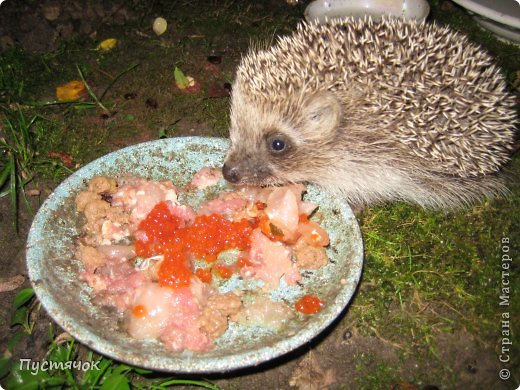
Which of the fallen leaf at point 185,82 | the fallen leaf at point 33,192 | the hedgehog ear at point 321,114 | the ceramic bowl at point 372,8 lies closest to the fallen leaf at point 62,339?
the fallen leaf at point 33,192

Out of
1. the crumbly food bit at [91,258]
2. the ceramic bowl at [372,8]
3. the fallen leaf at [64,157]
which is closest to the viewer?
the crumbly food bit at [91,258]

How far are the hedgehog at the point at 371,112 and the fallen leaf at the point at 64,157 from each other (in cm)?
118

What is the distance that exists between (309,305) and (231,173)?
2.66 ft

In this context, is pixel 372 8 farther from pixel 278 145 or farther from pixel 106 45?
pixel 106 45

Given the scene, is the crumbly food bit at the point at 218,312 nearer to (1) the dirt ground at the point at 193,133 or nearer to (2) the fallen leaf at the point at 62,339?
(1) the dirt ground at the point at 193,133

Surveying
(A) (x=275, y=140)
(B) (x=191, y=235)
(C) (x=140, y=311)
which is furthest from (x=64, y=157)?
(C) (x=140, y=311)

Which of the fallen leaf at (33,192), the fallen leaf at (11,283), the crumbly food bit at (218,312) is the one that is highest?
the crumbly food bit at (218,312)

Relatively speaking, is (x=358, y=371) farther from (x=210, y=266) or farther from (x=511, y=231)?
(x=511, y=231)

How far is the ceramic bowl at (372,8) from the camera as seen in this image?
11.7 feet

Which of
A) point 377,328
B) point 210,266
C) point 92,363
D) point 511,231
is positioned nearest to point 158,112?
point 210,266

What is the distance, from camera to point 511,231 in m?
2.61

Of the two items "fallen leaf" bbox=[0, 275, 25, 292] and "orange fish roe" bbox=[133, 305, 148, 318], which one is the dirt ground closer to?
"fallen leaf" bbox=[0, 275, 25, 292]

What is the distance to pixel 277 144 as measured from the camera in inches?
96.6

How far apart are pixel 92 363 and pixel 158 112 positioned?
182 cm
